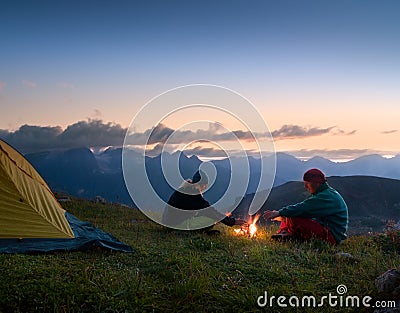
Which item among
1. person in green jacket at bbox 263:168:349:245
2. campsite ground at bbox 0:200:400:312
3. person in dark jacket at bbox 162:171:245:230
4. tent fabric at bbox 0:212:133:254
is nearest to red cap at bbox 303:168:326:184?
person in green jacket at bbox 263:168:349:245

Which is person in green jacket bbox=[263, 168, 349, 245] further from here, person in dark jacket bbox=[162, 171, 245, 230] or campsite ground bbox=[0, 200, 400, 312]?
person in dark jacket bbox=[162, 171, 245, 230]

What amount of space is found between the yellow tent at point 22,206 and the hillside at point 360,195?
54918 millimetres

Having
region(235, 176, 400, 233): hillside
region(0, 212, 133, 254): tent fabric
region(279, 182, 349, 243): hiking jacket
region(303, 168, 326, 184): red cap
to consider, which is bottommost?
region(235, 176, 400, 233): hillside

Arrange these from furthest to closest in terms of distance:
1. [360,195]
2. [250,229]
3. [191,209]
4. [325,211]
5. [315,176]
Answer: [360,195] < [191,209] < [250,229] < [315,176] < [325,211]

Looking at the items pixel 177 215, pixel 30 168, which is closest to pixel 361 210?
pixel 177 215

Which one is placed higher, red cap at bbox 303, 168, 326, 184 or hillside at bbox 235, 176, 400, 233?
red cap at bbox 303, 168, 326, 184

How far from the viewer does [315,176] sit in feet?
39.4

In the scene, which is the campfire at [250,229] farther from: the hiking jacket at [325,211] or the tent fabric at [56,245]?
the tent fabric at [56,245]

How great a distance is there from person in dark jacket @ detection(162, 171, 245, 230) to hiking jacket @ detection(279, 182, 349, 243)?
9.54 feet

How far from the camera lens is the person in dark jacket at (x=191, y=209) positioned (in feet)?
44.8

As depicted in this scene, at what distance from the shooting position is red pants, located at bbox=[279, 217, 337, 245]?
11492 mm

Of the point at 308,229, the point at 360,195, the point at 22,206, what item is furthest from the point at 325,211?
the point at 360,195

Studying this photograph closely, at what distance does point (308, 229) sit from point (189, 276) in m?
5.36

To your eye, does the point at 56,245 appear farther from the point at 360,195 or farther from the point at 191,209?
the point at 360,195
